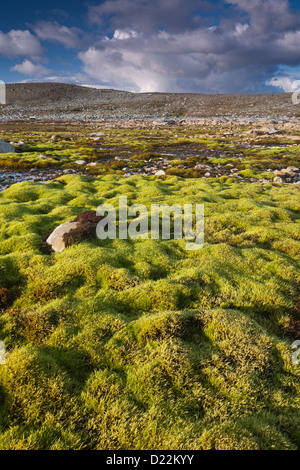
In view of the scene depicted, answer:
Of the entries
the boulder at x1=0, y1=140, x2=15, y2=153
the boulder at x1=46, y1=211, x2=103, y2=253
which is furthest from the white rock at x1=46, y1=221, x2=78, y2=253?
the boulder at x1=0, y1=140, x2=15, y2=153

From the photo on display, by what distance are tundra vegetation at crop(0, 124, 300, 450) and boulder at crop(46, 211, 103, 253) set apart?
0.65 m

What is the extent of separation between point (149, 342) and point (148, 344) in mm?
140

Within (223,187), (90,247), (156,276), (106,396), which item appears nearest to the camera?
(106,396)

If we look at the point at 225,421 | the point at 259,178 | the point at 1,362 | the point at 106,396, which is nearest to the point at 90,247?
the point at 1,362

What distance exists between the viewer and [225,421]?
18.1 feet

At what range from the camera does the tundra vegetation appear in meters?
5.32

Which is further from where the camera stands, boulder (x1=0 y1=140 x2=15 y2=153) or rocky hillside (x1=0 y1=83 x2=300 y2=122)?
rocky hillside (x1=0 y1=83 x2=300 y2=122)

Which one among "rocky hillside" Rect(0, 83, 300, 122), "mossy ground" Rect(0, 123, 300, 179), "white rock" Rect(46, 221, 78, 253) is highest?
"rocky hillside" Rect(0, 83, 300, 122)

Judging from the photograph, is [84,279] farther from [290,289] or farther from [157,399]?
[290,289]

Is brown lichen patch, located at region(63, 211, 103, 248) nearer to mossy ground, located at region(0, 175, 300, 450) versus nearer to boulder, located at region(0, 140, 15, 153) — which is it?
mossy ground, located at region(0, 175, 300, 450)

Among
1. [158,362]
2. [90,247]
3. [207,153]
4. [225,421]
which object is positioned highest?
[207,153]

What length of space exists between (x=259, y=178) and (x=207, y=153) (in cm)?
2417

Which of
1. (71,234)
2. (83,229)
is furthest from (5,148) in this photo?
(71,234)

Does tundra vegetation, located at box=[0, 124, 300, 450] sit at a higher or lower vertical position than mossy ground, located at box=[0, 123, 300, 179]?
lower
